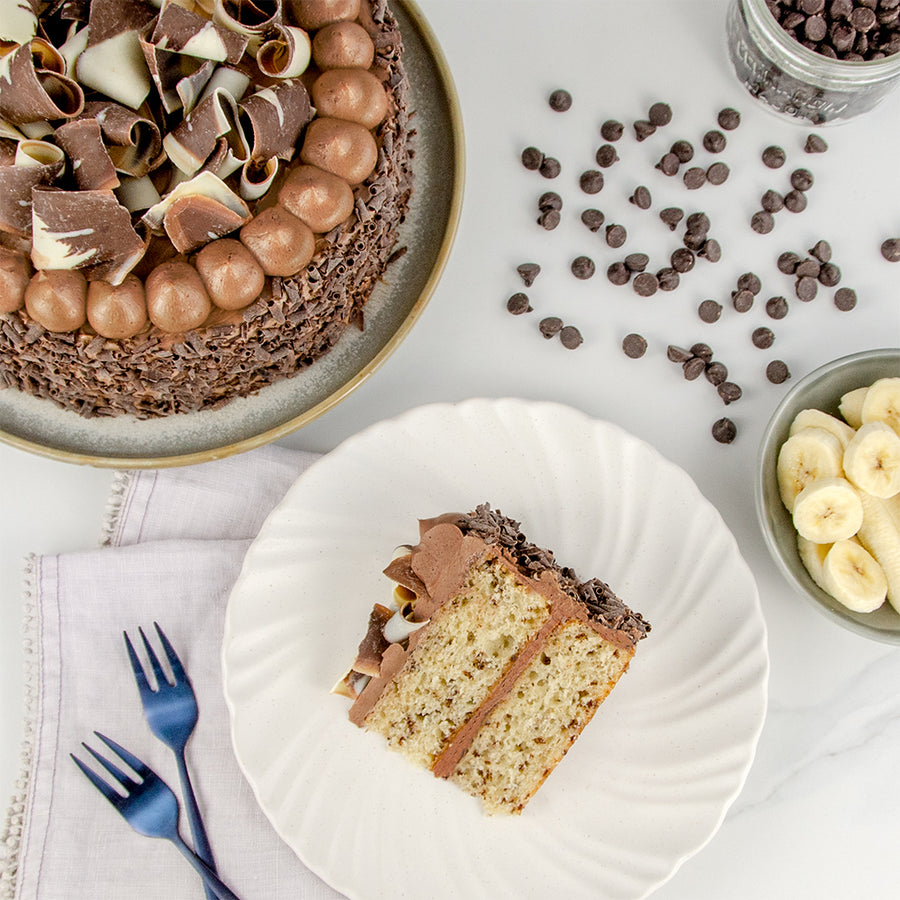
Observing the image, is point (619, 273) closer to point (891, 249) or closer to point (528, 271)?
point (528, 271)

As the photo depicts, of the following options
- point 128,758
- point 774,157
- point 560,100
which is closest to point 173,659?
point 128,758

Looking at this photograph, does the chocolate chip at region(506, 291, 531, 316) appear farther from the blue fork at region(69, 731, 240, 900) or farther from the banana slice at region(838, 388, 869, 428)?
the blue fork at region(69, 731, 240, 900)

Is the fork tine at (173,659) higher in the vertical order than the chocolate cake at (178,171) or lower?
lower

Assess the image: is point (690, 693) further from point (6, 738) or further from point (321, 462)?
point (6, 738)

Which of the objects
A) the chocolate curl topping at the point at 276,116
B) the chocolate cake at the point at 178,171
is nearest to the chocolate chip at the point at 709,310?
the chocolate cake at the point at 178,171

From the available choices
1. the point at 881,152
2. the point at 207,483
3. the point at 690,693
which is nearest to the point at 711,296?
the point at 881,152

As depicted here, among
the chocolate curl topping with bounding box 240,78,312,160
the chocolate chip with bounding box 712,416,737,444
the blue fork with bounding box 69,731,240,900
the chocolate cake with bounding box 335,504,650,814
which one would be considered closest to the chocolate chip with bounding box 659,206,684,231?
the chocolate chip with bounding box 712,416,737,444

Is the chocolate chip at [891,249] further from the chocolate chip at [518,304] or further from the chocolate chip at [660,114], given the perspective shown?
the chocolate chip at [518,304]
